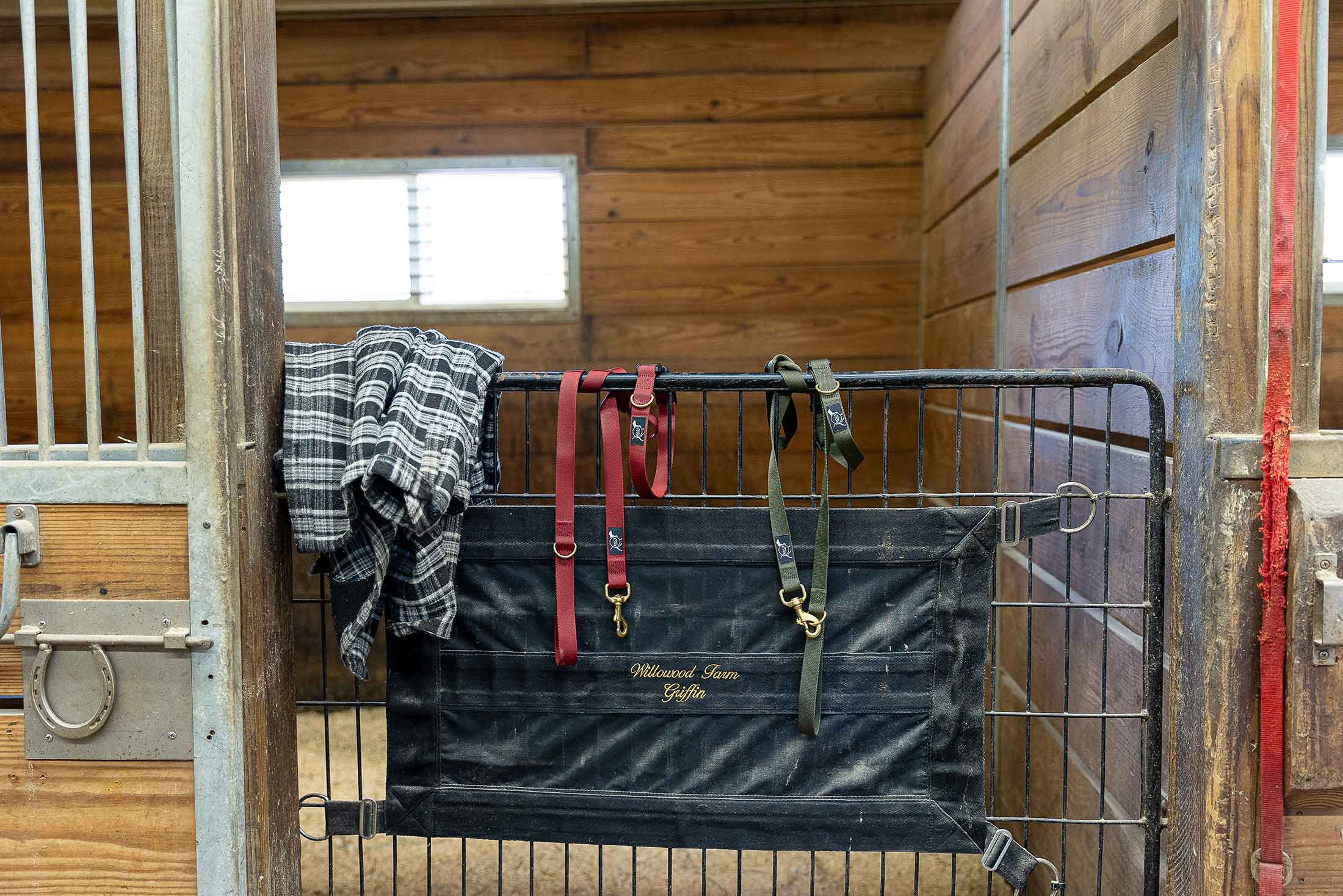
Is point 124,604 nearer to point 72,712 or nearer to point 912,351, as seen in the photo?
point 72,712

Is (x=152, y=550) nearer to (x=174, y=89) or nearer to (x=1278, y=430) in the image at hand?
(x=174, y=89)

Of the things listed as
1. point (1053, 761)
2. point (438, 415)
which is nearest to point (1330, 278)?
point (1053, 761)

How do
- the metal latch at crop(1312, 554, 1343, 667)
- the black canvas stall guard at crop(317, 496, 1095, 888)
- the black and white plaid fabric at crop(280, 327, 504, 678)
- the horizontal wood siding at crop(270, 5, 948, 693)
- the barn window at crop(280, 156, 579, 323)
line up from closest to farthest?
1. the metal latch at crop(1312, 554, 1343, 667)
2. the black and white plaid fabric at crop(280, 327, 504, 678)
3. the black canvas stall guard at crop(317, 496, 1095, 888)
4. the horizontal wood siding at crop(270, 5, 948, 693)
5. the barn window at crop(280, 156, 579, 323)

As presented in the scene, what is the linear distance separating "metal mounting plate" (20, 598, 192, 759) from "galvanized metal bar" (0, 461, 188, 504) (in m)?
0.14

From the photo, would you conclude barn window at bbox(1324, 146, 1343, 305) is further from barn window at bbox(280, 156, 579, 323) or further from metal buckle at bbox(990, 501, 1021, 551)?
barn window at bbox(280, 156, 579, 323)

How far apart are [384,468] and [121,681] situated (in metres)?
0.46

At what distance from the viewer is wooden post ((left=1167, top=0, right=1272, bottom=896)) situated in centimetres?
112

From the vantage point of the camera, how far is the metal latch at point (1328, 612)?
109 cm

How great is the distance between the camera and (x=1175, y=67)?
4.09 ft

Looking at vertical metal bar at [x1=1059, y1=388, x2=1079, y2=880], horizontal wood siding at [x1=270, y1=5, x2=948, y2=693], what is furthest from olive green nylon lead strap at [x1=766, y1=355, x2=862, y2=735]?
horizontal wood siding at [x1=270, y1=5, x2=948, y2=693]

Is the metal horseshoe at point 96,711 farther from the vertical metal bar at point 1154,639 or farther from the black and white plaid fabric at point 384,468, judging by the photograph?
the vertical metal bar at point 1154,639

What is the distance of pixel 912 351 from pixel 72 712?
101 inches

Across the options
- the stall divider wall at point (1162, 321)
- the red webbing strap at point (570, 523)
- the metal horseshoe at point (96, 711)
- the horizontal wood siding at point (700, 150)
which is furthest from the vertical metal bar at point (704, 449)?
the metal horseshoe at point (96, 711)

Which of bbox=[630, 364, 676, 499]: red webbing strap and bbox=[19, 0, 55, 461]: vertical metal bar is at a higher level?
bbox=[19, 0, 55, 461]: vertical metal bar
